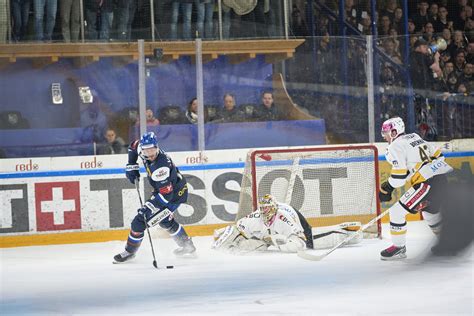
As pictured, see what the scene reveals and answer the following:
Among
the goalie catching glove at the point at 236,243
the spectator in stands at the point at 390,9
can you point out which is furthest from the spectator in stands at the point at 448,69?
the goalie catching glove at the point at 236,243

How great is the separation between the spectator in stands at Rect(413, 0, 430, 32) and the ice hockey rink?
407 cm

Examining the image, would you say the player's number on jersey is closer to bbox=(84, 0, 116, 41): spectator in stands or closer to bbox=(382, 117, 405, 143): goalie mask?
bbox=(382, 117, 405, 143): goalie mask

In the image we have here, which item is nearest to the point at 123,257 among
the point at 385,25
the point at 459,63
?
the point at 459,63

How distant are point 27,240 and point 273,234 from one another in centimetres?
272

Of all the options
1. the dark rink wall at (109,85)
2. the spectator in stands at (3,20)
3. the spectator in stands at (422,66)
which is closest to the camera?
the dark rink wall at (109,85)

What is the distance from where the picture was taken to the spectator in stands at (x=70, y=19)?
11.3m

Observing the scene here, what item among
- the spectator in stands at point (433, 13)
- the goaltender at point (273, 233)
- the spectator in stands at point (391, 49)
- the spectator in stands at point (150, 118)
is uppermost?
the spectator in stands at point (433, 13)

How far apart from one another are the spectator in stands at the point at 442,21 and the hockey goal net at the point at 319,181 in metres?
2.98

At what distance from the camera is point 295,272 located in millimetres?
8250

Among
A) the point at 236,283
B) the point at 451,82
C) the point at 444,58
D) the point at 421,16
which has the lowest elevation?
the point at 236,283

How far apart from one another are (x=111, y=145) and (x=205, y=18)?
194 centimetres

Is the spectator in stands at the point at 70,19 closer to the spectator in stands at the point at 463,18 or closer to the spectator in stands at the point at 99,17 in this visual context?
the spectator in stands at the point at 99,17

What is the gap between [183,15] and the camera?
1166 centimetres

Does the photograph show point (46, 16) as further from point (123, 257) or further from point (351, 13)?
point (351, 13)
